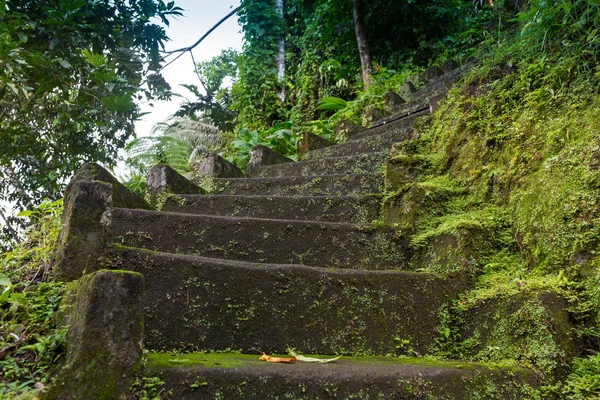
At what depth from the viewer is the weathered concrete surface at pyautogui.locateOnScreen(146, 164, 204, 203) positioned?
333 centimetres

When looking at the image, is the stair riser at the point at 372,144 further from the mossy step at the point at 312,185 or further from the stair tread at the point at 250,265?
the stair tread at the point at 250,265

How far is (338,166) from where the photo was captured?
4137 millimetres

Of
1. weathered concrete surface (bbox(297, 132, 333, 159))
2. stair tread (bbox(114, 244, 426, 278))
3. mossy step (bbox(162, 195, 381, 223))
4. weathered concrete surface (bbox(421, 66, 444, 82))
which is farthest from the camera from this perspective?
weathered concrete surface (bbox(421, 66, 444, 82))

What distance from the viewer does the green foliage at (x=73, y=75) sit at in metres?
2.62

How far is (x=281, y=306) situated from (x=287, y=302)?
0.03m

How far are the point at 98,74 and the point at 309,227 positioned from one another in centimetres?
Result: 155

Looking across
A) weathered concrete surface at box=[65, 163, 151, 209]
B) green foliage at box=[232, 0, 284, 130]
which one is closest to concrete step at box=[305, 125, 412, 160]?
weathered concrete surface at box=[65, 163, 151, 209]

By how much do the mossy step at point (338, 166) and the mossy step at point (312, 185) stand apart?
0.92 ft

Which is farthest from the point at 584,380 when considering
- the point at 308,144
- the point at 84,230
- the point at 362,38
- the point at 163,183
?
the point at 362,38

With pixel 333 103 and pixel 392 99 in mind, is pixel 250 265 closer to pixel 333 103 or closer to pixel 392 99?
pixel 392 99

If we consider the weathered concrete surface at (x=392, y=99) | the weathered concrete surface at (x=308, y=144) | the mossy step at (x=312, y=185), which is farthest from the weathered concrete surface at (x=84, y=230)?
the weathered concrete surface at (x=392, y=99)

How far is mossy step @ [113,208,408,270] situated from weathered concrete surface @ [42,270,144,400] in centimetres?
99

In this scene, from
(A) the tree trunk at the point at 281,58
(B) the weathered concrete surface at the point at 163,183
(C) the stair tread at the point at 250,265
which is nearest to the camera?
(C) the stair tread at the point at 250,265

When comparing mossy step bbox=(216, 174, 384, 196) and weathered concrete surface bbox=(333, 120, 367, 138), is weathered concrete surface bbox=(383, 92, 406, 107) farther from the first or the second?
mossy step bbox=(216, 174, 384, 196)
